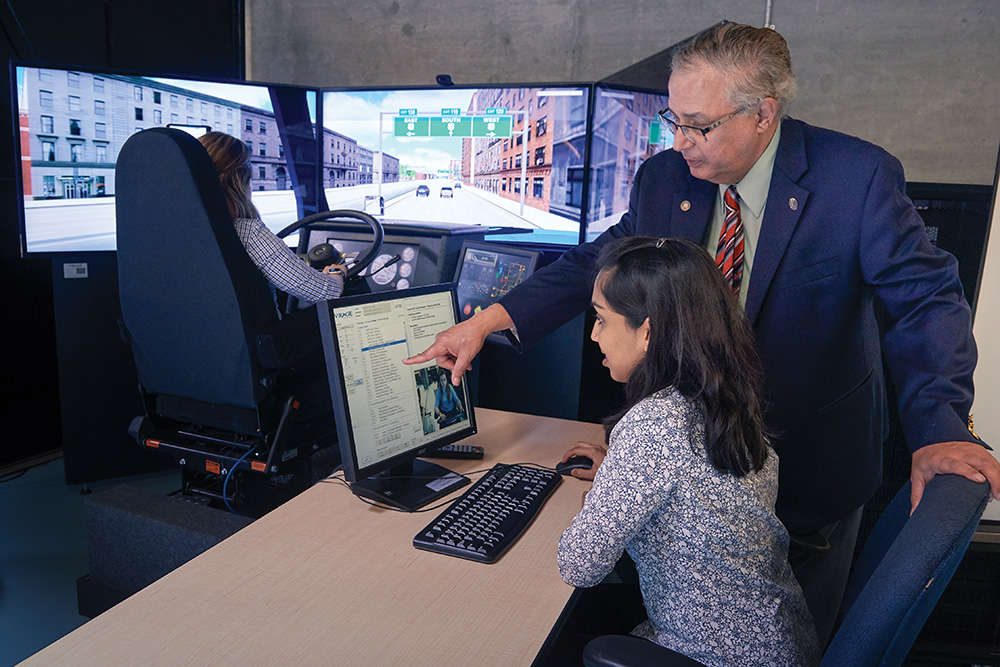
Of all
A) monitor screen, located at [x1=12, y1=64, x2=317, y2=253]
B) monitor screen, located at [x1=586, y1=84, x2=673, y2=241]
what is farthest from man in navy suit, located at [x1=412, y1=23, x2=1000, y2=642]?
monitor screen, located at [x1=12, y1=64, x2=317, y2=253]

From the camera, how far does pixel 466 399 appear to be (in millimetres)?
1660

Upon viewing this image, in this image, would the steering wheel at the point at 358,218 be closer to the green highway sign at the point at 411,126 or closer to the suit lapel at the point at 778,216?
the green highway sign at the point at 411,126

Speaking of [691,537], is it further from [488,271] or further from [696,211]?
[488,271]

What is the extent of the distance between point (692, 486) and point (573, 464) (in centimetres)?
54

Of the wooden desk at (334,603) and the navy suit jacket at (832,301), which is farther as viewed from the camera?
the navy suit jacket at (832,301)

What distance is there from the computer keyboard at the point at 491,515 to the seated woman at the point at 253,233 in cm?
108

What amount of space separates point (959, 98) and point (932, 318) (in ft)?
8.47

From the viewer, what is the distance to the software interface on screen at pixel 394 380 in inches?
53.1

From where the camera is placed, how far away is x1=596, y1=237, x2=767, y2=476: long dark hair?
3.63 feet

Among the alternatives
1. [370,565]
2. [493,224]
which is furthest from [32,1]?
[370,565]

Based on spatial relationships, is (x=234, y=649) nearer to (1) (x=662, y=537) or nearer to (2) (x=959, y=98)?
(1) (x=662, y=537)

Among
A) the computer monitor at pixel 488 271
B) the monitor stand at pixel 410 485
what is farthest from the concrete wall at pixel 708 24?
the monitor stand at pixel 410 485

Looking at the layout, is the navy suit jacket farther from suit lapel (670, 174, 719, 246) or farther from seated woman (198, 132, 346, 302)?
seated woman (198, 132, 346, 302)

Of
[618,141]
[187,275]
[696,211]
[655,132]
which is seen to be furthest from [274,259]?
[655,132]
